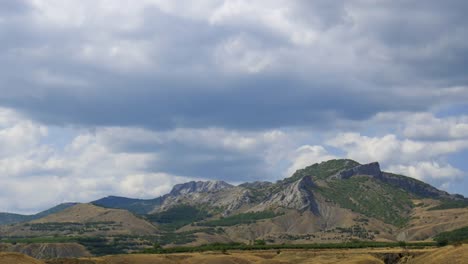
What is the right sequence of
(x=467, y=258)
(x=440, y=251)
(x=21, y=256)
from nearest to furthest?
(x=21, y=256)
(x=467, y=258)
(x=440, y=251)

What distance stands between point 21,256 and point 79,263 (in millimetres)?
61637

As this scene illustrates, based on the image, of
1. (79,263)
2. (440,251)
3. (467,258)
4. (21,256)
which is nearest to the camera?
(21,256)

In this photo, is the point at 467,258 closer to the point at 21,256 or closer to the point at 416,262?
the point at 416,262

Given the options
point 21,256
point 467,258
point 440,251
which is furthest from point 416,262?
point 21,256

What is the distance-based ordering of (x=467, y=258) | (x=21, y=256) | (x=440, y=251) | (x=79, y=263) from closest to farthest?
(x=21, y=256) < (x=467, y=258) < (x=440, y=251) < (x=79, y=263)

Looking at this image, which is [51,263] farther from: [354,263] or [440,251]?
[440,251]

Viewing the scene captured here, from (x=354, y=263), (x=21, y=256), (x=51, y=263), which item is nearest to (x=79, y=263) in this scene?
(x=51, y=263)

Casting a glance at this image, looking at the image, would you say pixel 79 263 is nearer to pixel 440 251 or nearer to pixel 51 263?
pixel 51 263

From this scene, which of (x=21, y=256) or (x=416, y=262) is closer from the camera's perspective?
(x=21, y=256)

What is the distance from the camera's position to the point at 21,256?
139000 mm

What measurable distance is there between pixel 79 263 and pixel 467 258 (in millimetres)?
126301

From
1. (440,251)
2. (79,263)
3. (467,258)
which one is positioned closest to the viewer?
(467,258)

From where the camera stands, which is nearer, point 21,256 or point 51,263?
point 21,256

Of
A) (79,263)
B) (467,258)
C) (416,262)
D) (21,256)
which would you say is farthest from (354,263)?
(21,256)
